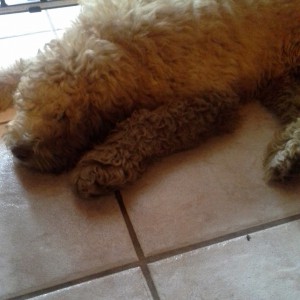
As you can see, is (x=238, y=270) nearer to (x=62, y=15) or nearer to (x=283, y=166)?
(x=283, y=166)

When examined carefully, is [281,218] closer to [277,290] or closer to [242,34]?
[277,290]

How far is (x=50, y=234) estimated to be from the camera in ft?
3.13

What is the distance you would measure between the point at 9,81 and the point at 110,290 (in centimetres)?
64

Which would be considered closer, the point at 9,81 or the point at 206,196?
the point at 206,196

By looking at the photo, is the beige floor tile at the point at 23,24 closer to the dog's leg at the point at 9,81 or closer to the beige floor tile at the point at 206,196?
the dog's leg at the point at 9,81

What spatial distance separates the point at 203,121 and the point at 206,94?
0.06m

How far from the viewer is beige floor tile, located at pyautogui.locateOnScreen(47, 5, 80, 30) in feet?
4.99

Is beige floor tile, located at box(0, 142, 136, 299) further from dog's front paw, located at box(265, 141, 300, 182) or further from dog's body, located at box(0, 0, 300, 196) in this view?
dog's front paw, located at box(265, 141, 300, 182)

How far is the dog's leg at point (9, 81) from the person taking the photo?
1218 mm

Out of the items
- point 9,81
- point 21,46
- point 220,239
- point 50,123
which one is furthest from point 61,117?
point 21,46

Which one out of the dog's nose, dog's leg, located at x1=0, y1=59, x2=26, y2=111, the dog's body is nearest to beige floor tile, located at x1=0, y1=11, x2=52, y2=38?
dog's leg, located at x1=0, y1=59, x2=26, y2=111

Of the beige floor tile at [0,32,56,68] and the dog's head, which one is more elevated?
the beige floor tile at [0,32,56,68]

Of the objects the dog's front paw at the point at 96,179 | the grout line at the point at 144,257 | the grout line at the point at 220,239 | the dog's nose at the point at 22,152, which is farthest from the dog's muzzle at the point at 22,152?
the grout line at the point at 220,239

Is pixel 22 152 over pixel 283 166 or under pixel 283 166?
over
